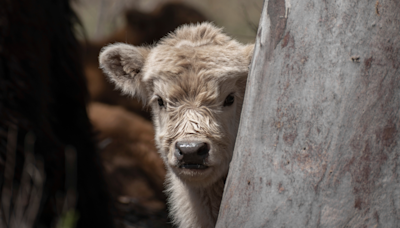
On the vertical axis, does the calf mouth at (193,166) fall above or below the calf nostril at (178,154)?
below

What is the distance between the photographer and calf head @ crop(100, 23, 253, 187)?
3.39 meters

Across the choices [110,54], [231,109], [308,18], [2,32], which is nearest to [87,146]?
[2,32]

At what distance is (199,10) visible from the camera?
34.0ft

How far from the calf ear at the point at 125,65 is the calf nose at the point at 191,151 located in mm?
1264

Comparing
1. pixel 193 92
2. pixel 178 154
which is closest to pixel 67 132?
pixel 193 92

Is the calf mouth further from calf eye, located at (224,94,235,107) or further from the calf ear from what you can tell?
the calf ear

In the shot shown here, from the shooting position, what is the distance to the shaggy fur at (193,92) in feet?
11.5

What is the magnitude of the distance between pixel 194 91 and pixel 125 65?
102 centimetres

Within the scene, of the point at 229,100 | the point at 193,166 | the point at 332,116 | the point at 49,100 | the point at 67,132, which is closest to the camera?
the point at 332,116

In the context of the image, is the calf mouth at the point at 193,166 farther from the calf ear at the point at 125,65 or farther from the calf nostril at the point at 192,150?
the calf ear at the point at 125,65

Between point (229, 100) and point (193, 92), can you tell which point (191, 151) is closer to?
point (193, 92)

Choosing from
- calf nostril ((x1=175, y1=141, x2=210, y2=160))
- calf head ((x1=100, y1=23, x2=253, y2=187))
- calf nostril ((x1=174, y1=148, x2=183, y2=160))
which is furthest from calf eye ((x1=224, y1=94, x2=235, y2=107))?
calf nostril ((x1=174, y1=148, x2=183, y2=160))

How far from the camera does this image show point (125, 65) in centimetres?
422

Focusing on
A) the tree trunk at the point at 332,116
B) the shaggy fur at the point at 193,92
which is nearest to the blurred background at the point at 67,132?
the shaggy fur at the point at 193,92
